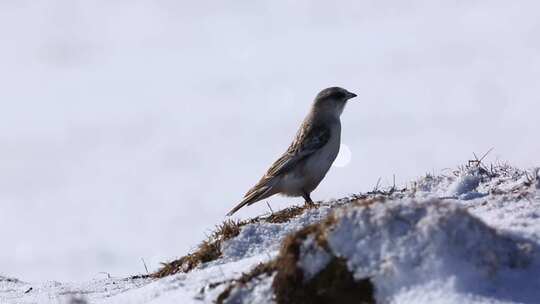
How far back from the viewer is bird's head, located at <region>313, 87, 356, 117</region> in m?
16.2

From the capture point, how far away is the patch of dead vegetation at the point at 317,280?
780 centimetres

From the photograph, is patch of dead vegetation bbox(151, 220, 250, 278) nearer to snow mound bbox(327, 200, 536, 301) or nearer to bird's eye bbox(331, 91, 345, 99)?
snow mound bbox(327, 200, 536, 301)

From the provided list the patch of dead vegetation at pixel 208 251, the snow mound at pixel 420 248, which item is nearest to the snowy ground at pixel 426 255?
the snow mound at pixel 420 248

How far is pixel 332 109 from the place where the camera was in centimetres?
1622

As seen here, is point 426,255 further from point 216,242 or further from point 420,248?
point 216,242

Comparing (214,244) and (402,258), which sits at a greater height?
(214,244)

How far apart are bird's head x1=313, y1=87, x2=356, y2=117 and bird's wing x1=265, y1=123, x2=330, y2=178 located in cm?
52

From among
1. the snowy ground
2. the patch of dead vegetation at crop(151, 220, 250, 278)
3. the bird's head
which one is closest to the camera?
the snowy ground

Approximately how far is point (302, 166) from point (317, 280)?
24.1 feet

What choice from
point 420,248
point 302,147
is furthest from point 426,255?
point 302,147

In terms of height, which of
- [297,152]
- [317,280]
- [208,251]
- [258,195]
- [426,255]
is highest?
[297,152]

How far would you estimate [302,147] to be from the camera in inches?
605

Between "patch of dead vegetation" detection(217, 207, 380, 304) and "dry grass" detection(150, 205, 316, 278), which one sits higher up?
"dry grass" detection(150, 205, 316, 278)

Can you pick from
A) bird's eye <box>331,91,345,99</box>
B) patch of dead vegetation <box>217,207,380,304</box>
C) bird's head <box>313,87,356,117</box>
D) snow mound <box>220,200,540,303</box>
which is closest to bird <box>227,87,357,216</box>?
bird's head <box>313,87,356,117</box>
